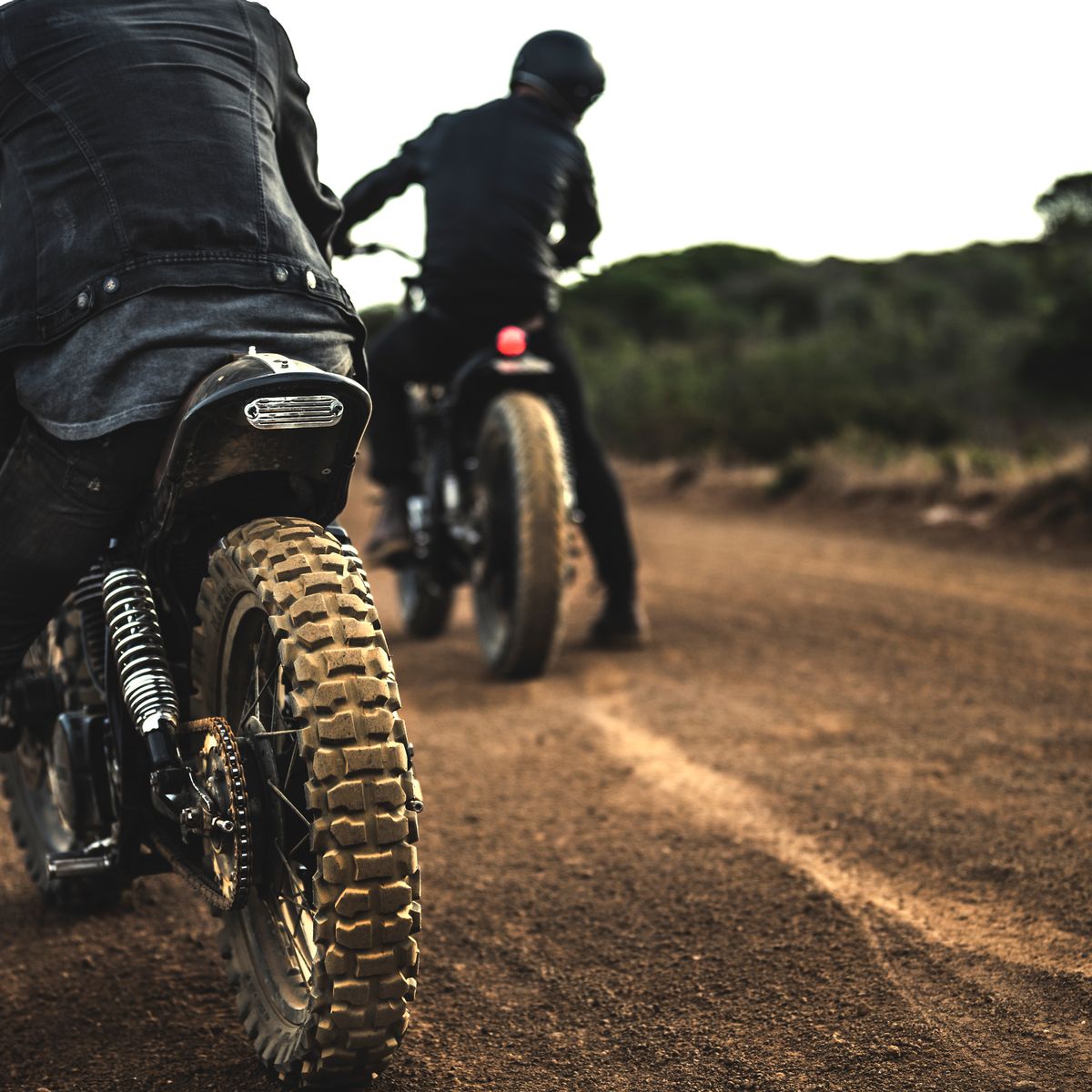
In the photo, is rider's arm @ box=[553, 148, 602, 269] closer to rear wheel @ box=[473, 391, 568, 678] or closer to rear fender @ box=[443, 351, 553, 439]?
rear fender @ box=[443, 351, 553, 439]

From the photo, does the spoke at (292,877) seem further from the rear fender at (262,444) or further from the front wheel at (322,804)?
the rear fender at (262,444)

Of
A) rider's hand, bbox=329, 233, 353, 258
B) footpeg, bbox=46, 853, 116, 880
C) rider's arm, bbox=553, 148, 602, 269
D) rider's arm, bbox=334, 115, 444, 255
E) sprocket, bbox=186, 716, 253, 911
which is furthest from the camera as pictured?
rider's arm, bbox=553, 148, 602, 269

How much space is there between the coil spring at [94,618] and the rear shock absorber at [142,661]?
16 centimetres

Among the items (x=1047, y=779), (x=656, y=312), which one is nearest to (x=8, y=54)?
(x=1047, y=779)

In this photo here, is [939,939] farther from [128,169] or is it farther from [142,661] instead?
[128,169]

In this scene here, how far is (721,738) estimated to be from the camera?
14.8 ft

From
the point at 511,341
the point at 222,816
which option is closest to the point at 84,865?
the point at 222,816

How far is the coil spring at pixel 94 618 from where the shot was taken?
8.77 feet

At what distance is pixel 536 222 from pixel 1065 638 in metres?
2.90

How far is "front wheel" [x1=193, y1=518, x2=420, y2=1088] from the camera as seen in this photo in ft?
6.70

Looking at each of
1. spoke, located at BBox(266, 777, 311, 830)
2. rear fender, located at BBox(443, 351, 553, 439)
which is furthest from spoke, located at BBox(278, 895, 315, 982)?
rear fender, located at BBox(443, 351, 553, 439)

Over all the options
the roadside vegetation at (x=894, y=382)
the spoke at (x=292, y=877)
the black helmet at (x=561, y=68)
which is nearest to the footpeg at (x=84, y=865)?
the spoke at (x=292, y=877)

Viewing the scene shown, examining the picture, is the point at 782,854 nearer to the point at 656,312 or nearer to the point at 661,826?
the point at 661,826

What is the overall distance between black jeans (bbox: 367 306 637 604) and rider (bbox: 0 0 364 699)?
3324 millimetres
